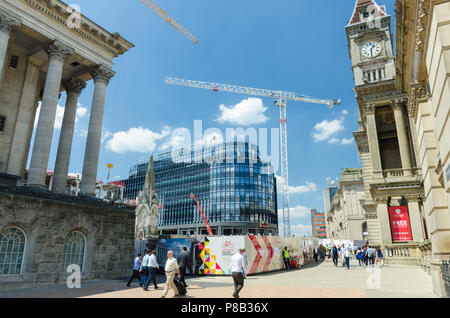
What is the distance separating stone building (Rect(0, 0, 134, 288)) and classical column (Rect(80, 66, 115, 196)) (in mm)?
74

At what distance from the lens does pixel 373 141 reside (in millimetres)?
33781

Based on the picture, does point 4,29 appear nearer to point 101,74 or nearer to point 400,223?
point 101,74

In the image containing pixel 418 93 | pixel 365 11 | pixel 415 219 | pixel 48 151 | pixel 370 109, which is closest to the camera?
pixel 418 93

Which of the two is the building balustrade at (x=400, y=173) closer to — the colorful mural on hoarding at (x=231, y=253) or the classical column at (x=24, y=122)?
the colorful mural on hoarding at (x=231, y=253)

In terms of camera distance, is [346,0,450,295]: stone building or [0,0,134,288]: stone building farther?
[0,0,134,288]: stone building

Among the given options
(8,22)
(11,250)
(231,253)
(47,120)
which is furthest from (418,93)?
(8,22)

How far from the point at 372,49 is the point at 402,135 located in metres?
13.5

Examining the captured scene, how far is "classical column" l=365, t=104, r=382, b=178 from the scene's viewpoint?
3244 centimetres

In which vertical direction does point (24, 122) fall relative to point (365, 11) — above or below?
below

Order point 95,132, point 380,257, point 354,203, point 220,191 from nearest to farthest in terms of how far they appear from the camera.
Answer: point 95,132
point 380,257
point 354,203
point 220,191

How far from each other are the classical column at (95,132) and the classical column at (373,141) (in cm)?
2884

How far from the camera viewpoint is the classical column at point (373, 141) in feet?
106

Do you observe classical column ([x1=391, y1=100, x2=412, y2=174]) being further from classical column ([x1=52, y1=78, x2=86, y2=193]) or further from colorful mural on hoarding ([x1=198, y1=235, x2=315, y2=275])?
classical column ([x1=52, y1=78, x2=86, y2=193])

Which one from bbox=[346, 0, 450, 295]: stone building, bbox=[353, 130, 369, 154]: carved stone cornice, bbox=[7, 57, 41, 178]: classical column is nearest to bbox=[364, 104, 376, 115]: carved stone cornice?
bbox=[346, 0, 450, 295]: stone building
